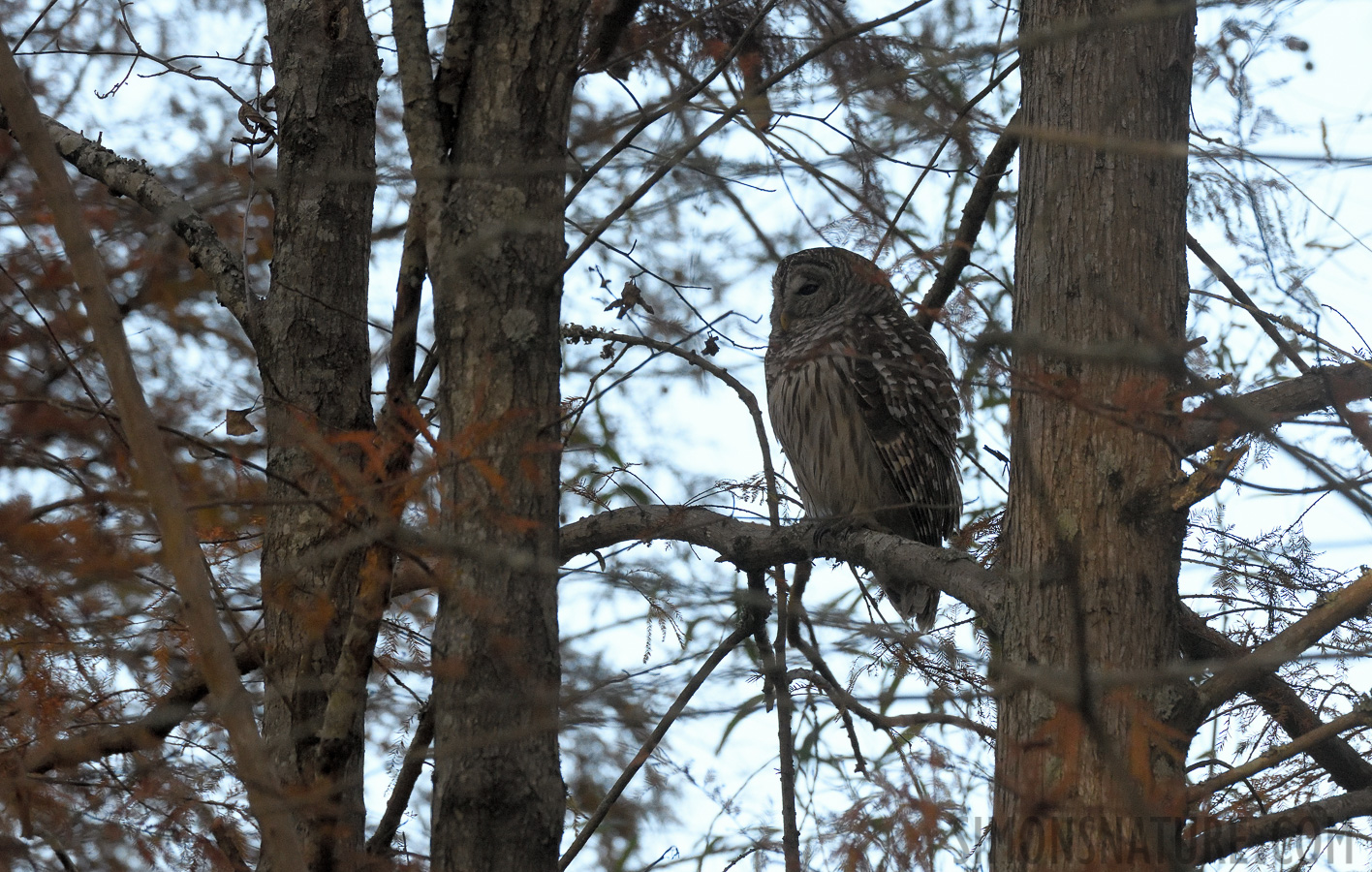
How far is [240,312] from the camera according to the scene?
11.0ft

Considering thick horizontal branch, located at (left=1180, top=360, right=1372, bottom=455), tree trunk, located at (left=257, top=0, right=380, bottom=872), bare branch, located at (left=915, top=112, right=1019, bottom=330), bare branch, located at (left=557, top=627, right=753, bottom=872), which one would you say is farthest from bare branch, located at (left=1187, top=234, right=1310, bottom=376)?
tree trunk, located at (left=257, top=0, right=380, bottom=872)

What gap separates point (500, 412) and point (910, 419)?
3.24m

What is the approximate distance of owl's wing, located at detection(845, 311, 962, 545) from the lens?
5.28 meters

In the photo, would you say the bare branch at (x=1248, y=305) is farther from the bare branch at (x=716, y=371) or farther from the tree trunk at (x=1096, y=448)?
the bare branch at (x=716, y=371)

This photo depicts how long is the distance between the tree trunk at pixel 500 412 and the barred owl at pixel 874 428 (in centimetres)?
276

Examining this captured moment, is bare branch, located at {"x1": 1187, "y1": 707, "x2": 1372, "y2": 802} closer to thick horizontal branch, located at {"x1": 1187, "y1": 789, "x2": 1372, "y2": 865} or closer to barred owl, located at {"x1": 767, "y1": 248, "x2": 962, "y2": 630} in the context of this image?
thick horizontal branch, located at {"x1": 1187, "y1": 789, "x2": 1372, "y2": 865}

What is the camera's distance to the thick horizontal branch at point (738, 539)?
3.61 m

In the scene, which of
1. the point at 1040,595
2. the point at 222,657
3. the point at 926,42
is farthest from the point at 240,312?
the point at 1040,595

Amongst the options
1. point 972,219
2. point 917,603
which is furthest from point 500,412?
point 917,603

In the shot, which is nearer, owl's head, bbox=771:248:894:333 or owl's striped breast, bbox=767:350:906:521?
owl's striped breast, bbox=767:350:906:521

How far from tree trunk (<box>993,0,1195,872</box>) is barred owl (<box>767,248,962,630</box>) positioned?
89.7 inches

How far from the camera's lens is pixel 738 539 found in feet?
12.2

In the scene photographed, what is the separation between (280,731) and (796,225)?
6.87 feet

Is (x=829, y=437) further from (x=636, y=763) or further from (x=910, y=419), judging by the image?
(x=636, y=763)
